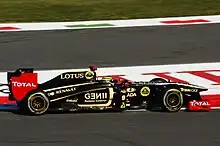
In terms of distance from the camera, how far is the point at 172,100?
9.22m

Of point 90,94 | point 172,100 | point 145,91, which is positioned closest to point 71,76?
point 90,94

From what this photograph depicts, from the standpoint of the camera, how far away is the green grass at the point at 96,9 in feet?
62.6

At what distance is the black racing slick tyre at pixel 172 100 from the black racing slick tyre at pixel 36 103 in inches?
65.5

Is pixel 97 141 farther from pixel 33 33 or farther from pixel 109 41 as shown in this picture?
pixel 33 33

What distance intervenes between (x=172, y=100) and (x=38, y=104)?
6.22 ft

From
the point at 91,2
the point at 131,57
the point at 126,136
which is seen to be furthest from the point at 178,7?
the point at 126,136

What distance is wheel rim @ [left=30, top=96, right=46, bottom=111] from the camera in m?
8.95

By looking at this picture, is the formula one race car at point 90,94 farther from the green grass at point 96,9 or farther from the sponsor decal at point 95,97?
the green grass at point 96,9

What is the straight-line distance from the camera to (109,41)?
1537 cm

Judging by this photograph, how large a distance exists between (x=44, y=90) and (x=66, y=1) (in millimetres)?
13912

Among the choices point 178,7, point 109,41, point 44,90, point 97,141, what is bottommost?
point 97,141

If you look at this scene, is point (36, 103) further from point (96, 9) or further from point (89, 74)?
point (96, 9)

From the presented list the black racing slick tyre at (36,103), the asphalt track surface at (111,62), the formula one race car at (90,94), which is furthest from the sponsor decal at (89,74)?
the black racing slick tyre at (36,103)

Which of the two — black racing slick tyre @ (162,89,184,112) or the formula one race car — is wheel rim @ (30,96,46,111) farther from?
black racing slick tyre @ (162,89,184,112)
